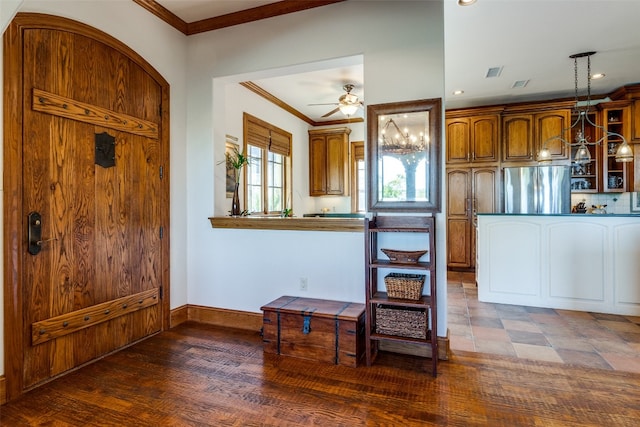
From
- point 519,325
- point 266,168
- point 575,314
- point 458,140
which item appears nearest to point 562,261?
point 575,314

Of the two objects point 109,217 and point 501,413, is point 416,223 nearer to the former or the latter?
point 501,413

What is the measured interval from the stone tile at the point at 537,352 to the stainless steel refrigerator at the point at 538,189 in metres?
3.22

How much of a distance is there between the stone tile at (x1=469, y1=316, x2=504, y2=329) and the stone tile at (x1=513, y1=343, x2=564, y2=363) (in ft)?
1.42

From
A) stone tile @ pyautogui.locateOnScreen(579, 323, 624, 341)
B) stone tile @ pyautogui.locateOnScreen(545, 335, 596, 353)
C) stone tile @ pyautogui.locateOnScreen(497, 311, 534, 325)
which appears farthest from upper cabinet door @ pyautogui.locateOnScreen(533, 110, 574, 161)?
stone tile @ pyautogui.locateOnScreen(545, 335, 596, 353)

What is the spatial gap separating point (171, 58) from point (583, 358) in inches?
166

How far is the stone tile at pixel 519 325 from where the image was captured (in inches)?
122

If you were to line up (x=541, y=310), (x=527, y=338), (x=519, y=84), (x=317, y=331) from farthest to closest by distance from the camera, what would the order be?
1. (x=519, y=84)
2. (x=541, y=310)
3. (x=527, y=338)
4. (x=317, y=331)

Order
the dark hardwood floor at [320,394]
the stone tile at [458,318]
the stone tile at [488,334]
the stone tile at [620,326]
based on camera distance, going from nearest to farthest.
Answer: the dark hardwood floor at [320,394] → the stone tile at [488,334] → the stone tile at [620,326] → the stone tile at [458,318]

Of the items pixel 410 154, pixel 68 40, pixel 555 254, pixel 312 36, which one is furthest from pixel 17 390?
pixel 555 254

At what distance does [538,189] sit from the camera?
17.4 ft

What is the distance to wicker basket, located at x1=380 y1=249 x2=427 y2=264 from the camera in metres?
2.40

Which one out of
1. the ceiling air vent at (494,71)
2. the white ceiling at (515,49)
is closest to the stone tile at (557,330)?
the white ceiling at (515,49)

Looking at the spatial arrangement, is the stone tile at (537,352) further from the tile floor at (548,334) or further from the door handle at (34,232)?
the door handle at (34,232)

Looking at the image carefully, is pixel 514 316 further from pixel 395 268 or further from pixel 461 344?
pixel 395 268
